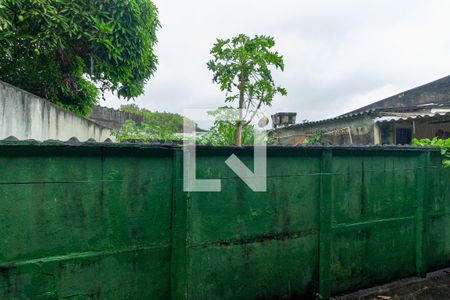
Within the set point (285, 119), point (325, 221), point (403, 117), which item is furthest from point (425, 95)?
point (325, 221)

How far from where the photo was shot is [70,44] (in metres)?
6.82

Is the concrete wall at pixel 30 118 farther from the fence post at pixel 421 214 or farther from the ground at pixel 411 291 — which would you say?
the fence post at pixel 421 214

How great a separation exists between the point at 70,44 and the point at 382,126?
1008cm

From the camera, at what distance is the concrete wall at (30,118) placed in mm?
4486

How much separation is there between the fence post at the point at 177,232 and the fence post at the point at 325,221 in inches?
63.1

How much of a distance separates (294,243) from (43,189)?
2453mm

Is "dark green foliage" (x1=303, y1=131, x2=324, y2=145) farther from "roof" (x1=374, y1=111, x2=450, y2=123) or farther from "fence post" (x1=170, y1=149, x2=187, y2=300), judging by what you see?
"fence post" (x1=170, y1=149, x2=187, y2=300)

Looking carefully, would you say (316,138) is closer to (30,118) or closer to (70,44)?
(70,44)

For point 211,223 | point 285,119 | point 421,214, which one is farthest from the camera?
point 285,119

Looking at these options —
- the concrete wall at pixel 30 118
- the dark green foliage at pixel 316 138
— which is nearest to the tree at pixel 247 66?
the concrete wall at pixel 30 118

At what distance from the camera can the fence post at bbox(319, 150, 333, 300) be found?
3.26 metres

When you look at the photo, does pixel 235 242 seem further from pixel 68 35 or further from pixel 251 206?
pixel 68 35

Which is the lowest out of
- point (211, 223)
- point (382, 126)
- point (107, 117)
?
point (211, 223)

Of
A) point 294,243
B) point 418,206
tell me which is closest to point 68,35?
point 294,243
